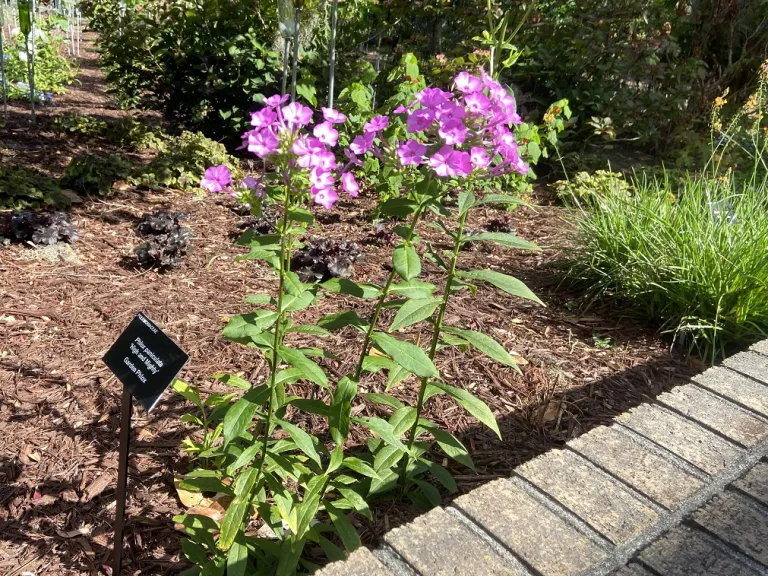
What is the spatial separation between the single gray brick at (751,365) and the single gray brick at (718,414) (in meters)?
0.25

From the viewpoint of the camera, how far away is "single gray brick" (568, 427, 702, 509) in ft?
5.45

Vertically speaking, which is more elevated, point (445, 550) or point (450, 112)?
point (450, 112)

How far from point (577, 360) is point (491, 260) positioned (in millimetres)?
1225

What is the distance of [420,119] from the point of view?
151 cm

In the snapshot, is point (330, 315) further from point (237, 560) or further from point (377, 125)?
point (237, 560)

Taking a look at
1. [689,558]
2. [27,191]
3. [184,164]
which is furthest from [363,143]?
[184,164]

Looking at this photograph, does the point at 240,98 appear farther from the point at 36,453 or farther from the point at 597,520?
the point at 597,520

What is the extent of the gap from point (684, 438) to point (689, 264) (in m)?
1.76

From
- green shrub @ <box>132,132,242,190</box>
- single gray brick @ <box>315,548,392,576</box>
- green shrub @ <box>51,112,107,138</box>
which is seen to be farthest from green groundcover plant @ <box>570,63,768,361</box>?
green shrub @ <box>51,112,107,138</box>

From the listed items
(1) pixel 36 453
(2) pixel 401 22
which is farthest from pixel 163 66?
(1) pixel 36 453

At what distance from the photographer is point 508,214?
211 inches

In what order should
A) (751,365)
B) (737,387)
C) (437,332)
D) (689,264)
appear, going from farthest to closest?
(689,264) → (751,365) → (737,387) → (437,332)

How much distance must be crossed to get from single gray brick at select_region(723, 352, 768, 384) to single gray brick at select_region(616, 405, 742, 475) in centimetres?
47

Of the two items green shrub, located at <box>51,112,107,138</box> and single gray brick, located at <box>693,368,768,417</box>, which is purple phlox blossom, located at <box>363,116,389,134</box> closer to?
single gray brick, located at <box>693,368,768,417</box>
